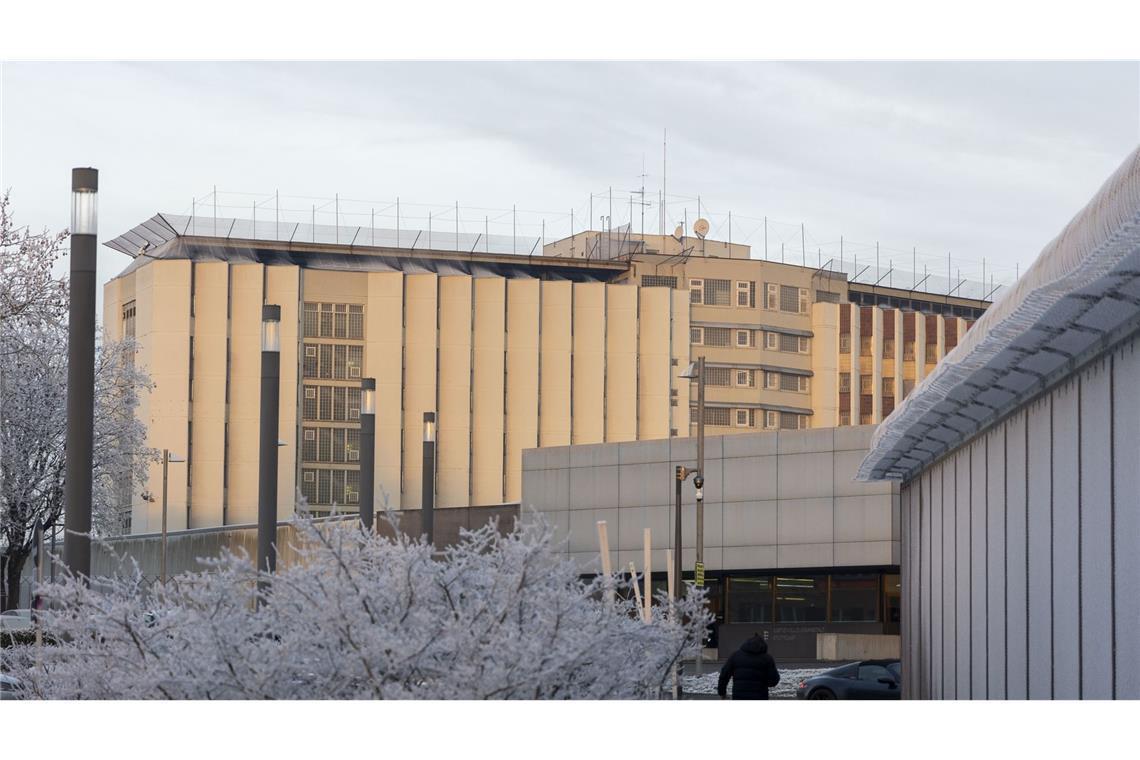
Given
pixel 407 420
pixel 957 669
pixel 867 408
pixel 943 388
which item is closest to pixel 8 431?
pixel 957 669

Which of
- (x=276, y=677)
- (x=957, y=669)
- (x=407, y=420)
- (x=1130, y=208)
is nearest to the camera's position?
(x=1130, y=208)

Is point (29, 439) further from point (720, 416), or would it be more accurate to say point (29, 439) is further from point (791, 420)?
point (791, 420)

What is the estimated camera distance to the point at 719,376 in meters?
112

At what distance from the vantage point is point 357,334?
99250 millimetres

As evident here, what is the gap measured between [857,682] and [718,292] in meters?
79.7

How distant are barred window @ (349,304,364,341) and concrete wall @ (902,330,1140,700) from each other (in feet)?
264

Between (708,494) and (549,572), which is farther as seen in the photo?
(708,494)

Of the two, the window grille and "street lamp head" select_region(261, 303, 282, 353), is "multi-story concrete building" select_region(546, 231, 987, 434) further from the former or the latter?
"street lamp head" select_region(261, 303, 282, 353)

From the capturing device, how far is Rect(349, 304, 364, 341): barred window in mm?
99062

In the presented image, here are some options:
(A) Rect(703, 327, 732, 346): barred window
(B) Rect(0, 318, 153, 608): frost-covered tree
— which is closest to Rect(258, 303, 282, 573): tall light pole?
(B) Rect(0, 318, 153, 608): frost-covered tree

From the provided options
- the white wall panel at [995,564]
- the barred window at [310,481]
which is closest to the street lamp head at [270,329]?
the white wall panel at [995,564]

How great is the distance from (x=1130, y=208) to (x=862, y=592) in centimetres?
5254

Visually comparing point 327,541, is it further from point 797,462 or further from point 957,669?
point 797,462

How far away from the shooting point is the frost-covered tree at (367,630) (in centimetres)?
1009
